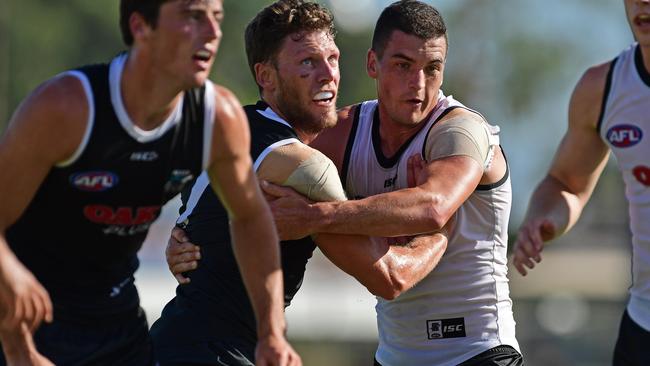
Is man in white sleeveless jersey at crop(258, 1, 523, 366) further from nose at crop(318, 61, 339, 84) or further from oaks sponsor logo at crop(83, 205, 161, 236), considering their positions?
oaks sponsor logo at crop(83, 205, 161, 236)

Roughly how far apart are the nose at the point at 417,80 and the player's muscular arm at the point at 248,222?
5.25 feet

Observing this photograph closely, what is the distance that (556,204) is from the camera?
24.2ft

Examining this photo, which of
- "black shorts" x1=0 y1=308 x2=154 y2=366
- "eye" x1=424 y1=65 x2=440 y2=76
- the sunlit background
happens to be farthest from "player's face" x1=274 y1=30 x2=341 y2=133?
the sunlit background

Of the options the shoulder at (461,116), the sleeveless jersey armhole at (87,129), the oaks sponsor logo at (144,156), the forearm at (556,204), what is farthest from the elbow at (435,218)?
the sleeveless jersey armhole at (87,129)

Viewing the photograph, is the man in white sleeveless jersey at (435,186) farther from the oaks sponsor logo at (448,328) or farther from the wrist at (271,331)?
the wrist at (271,331)

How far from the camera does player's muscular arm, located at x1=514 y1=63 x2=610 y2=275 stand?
7094 mm

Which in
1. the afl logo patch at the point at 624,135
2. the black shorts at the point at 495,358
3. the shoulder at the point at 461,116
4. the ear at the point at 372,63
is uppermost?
the ear at the point at 372,63

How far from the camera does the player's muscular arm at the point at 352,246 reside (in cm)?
→ 730

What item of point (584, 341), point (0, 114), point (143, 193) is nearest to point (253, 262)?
point (143, 193)

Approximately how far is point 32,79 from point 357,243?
42.9 m

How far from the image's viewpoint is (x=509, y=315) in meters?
8.03

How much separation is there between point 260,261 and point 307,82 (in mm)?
1518

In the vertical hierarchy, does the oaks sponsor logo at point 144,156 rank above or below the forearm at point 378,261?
above

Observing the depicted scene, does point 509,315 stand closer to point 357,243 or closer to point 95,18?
point 357,243
